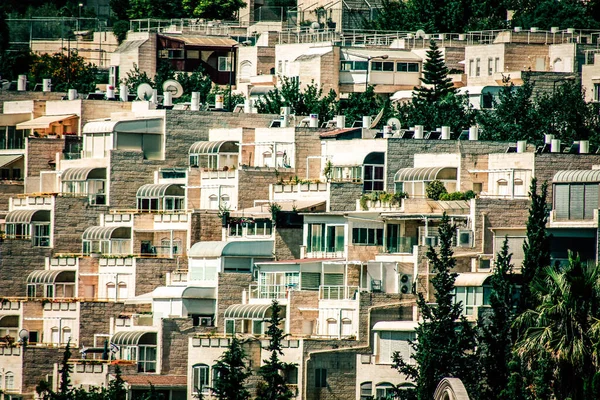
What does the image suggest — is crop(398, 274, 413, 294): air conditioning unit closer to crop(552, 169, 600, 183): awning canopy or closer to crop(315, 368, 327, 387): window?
crop(315, 368, 327, 387): window

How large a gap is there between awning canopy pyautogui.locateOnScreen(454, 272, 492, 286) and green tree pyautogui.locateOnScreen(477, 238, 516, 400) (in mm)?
3116

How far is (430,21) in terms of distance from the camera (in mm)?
143875

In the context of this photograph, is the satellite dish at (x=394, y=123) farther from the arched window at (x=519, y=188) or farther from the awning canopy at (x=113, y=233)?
the awning canopy at (x=113, y=233)

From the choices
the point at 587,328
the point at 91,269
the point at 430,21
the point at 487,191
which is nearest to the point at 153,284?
the point at 91,269

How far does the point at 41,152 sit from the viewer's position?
122 m

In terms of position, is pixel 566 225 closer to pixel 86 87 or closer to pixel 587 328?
pixel 587 328

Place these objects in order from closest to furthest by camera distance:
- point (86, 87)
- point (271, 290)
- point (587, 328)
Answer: point (587, 328), point (271, 290), point (86, 87)

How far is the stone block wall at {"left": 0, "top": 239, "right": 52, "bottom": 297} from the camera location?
11362cm

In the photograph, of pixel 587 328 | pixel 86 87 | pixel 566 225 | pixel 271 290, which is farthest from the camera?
pixel 86 87

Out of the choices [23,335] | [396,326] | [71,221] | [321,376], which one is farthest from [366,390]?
[71,221]

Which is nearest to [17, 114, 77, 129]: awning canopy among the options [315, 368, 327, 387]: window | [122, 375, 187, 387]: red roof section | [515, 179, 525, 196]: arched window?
[122, 375, 187, 387]: red roof section

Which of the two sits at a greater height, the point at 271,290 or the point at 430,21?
the point at 430,21

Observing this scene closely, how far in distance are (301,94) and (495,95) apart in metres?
10.5

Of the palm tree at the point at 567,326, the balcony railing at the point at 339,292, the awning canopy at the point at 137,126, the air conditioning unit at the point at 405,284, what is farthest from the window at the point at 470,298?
the awning canopy at the point at 137,126
